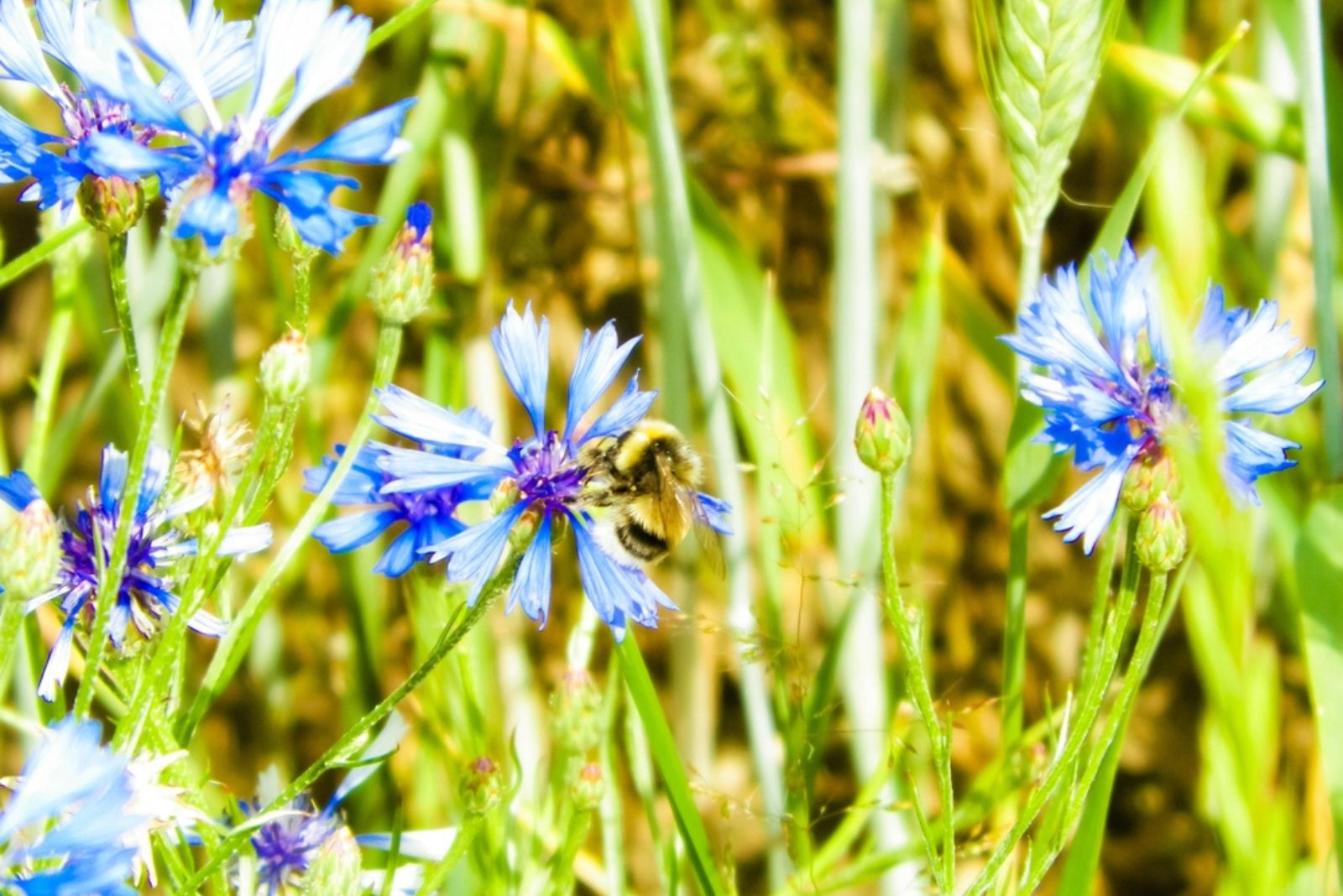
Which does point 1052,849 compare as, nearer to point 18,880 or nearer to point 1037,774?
point 1037,774

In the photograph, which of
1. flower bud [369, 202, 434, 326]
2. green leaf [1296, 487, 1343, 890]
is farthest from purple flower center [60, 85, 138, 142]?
green leaf [1296, 487, 1343, 890]

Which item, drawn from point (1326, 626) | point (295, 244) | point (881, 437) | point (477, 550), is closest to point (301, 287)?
point (295, 244)

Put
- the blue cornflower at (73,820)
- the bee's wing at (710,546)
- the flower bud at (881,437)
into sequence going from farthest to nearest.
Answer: the bee's wing at (710,546) < the flower bud at (881,437) < the blue cornflower at (73,820)

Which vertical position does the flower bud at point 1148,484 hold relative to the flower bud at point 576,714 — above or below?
above

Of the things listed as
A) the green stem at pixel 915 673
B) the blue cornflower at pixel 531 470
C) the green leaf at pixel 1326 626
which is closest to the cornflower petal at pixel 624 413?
the blue cornflower at pixel 531 470

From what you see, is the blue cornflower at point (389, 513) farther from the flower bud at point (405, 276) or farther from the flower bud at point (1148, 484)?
the flower bud at point (1148, 484)

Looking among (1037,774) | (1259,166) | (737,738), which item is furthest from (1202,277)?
(737,738)

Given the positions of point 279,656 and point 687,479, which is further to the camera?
point 279,656
